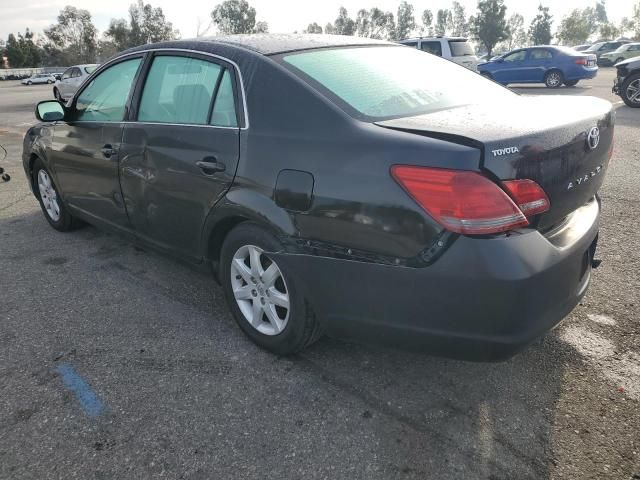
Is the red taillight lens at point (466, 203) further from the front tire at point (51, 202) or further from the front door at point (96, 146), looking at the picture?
the front tire at point (51, 202)

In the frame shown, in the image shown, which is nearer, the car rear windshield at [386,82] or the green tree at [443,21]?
the car rear windshield at [386,82]

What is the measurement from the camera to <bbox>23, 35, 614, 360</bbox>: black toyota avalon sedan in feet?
6.40

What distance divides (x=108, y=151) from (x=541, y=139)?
9.34 feet

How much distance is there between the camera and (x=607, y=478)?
193cm

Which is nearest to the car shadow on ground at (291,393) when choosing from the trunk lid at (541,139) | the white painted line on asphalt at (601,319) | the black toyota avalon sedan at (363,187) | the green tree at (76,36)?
the black toyota avalon sedan at (363,187)

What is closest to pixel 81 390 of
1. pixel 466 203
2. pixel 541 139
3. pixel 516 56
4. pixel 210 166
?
pixel 210 166

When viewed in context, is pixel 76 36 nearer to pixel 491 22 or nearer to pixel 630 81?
pixel 491 22

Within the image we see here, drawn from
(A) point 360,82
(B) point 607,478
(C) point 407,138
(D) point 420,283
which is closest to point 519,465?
(B) point 607,478

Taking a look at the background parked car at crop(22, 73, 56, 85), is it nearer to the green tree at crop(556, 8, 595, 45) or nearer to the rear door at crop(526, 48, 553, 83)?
the rear door at crop(526, 48, 553, 83)

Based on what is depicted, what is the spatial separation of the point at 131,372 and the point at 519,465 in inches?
75.1

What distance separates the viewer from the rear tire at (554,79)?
699 inches

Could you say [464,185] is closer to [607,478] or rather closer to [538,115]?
[538,115]

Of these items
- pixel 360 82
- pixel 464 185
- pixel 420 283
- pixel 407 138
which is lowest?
pixel 420 283

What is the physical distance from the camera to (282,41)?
302 cm
